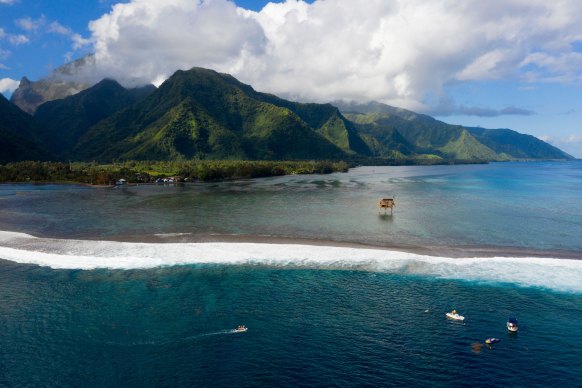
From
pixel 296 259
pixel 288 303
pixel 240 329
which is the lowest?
pixel 240 329

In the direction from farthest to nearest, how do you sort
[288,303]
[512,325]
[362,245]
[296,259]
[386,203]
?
[386,203], [362,245], [296,259], [288,303], [512,325]

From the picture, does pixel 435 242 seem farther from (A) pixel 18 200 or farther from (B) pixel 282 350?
(A) pixel 18 200

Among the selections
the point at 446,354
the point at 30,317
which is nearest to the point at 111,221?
the point at 30,317

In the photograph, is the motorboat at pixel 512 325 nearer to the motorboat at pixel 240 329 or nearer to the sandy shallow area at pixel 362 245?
the motorboat at pixel 240 329

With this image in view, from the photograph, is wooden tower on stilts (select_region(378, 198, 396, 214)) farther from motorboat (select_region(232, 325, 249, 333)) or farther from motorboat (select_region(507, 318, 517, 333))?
motorboat (select_region(232, 325, 249, 333))

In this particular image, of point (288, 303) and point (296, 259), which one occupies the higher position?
point (296, 259)

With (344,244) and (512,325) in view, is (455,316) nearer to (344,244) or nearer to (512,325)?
(512,325)

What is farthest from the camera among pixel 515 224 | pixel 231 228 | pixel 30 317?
pixel 515 224

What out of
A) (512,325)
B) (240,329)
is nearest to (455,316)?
(512,325)
